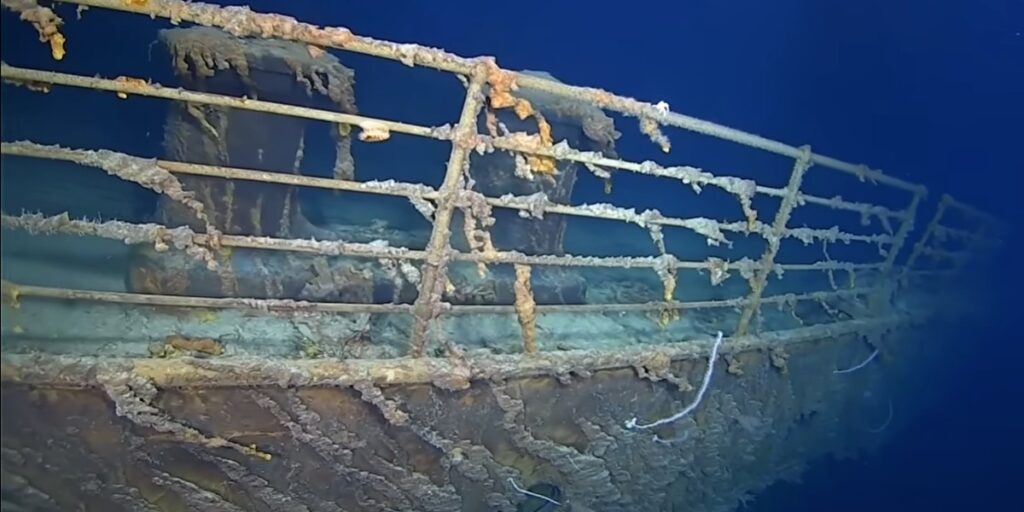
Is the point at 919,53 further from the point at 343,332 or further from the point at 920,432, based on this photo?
the point at 343,332

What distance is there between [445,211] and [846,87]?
80.2 ft

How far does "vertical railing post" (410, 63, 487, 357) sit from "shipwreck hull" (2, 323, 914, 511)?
0.85 feet

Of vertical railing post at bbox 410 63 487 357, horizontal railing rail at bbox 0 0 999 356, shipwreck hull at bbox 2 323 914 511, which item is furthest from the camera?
vertical railing post at bbox 410 63 487 357

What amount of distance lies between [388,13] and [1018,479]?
17475 mm

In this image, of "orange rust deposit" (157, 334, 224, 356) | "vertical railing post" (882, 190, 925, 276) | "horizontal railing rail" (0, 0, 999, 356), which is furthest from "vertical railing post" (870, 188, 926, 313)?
"orange rust deposit" (157, 334, 224, 356)

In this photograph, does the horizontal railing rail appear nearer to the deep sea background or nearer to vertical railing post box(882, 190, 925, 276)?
the deep sea background

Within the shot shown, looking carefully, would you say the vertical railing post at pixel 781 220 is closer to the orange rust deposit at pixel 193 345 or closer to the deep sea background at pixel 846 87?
the deep sea background at pixel 846 87

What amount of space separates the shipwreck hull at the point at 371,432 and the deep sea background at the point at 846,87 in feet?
4.35

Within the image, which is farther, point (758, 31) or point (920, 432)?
point (758, 31)

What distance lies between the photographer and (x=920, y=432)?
7969 millimetres

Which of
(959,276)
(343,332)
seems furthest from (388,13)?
(343,332)

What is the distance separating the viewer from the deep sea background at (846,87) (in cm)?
812

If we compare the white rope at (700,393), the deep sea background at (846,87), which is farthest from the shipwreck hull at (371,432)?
the deep sea background at (846,87)

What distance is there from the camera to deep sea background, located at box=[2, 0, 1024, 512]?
8117mm
